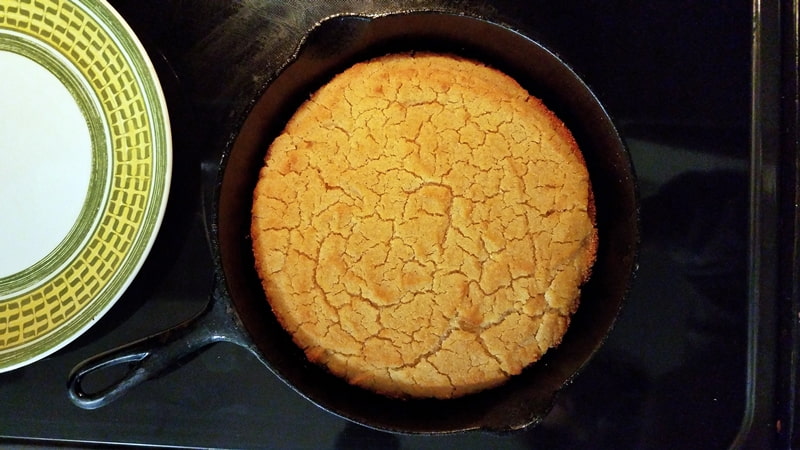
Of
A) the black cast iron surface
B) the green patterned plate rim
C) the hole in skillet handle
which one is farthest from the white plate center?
the hole in skillet handle

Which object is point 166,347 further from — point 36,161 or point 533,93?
point 533,93

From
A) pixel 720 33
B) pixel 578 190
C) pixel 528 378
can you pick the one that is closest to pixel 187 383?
pixel 528 378

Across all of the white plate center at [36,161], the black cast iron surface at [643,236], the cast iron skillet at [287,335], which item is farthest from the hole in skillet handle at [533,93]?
the white plate center at [36,161]

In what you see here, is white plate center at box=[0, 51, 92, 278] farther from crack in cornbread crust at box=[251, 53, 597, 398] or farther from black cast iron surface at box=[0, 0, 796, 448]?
crack in cornbread crust at box=[251, 53, 597, 398]

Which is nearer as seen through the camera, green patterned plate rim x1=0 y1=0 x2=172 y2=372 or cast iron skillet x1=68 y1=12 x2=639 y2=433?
cast iron skillet x1=68 y1=12 x2=639 y2=433

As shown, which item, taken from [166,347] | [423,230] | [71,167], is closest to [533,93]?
[423,230]

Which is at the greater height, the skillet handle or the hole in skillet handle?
the hole in skillet handle

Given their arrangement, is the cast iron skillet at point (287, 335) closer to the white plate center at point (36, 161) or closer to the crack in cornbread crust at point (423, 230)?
the crack in cornbread crust at point (423, 230)
